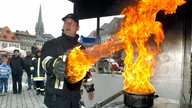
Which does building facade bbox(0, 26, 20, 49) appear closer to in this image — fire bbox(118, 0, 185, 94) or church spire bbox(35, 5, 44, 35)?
church spire bbox(35, 5, 44, 35)

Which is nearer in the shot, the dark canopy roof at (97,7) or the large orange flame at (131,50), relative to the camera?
the large orange flame at (131,50)

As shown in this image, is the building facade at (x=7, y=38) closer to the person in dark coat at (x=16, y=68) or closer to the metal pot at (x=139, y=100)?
the person in dark coat at (x=16, y=68)

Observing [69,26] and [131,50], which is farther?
[69,26]

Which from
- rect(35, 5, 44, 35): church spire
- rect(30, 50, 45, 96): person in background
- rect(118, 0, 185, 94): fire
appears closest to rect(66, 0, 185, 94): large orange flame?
rect(118, 0, 185, 94): fire

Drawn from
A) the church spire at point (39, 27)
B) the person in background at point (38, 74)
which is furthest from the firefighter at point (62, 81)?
the church spire at point (39, 27)

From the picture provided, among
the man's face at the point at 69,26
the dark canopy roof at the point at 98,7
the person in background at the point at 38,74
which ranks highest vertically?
the dark canopy roof at the point at 98,7

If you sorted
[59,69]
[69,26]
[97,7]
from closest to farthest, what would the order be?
[59,69] → [69,26] → [97,7]

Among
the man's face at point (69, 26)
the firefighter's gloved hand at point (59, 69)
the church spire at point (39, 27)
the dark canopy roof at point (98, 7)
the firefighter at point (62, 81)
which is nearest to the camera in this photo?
the firefighter's gloved hand at point (59, 69)

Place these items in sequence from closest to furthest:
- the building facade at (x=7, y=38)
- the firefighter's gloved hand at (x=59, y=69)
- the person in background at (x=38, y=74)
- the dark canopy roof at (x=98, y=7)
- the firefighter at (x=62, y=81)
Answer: the firefighter's gloved hand at (x=59, y=69) < the firefighter at (x=62, y=81) < the dark canopy roof at (x=98, y=7) < the person in background at (x=38, y=74) < the building facade at (x=7, y=38)

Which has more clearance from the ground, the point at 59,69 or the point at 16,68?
the point at 59,69

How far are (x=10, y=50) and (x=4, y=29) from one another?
66.6 metres

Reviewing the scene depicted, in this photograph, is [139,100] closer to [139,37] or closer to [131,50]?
[131,50]

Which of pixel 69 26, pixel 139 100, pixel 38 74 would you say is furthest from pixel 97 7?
pixel 38 74

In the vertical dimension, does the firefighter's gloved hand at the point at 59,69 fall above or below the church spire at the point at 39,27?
below
